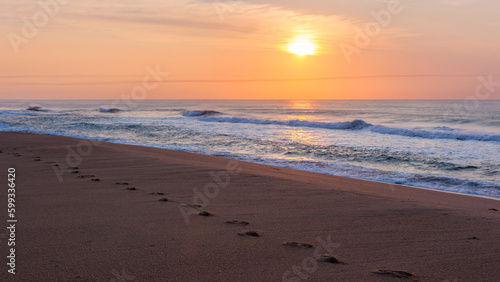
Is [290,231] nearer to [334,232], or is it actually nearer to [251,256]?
[334,232]

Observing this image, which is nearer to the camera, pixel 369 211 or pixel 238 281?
pixel 238 281

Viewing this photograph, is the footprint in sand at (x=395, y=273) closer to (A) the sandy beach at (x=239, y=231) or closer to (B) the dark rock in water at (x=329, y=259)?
(A) the sandy beach at (x=239, y=231)

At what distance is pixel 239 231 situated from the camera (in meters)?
4.33

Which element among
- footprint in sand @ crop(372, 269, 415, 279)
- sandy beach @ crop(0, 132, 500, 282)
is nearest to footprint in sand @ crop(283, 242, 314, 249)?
sandy beach @ crop(0, 132, 500, 282)

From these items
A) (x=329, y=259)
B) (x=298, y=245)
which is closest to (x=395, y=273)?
(x=329, y=259)

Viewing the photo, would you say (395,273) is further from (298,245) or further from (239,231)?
(239,231)

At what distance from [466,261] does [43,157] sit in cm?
1012

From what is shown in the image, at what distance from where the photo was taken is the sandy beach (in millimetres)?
3270

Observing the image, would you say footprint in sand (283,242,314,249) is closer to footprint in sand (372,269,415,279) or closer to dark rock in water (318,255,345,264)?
dark rock in water (318,255,345,264)

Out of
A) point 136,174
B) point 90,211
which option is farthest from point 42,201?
point 136,174

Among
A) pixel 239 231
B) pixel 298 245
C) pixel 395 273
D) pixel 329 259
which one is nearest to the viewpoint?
pixel 395 273

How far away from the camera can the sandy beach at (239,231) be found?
10.7 ft

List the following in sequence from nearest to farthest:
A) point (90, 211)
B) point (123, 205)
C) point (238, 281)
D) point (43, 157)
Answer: point (238, 281)
point (90, 211)
point (123, 205)
point (43, 157)

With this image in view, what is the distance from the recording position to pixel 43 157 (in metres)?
10.3
